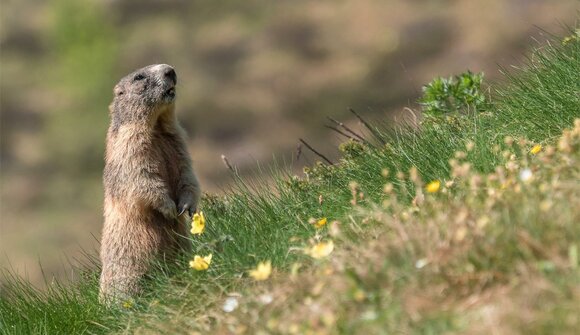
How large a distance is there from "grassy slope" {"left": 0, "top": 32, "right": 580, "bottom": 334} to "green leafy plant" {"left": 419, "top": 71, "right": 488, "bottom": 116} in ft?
1.09

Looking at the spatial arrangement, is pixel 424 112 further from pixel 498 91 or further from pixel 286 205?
pixel 286 205

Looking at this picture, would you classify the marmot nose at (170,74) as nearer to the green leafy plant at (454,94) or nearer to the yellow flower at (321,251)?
the green leafy plant at (454,94)

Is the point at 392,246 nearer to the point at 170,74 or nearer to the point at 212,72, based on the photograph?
the point at 170,74

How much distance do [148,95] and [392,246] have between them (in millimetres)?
3513

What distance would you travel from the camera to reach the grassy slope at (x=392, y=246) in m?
4.44

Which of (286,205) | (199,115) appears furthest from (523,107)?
(199,115)

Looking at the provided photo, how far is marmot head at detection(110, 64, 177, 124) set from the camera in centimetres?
780

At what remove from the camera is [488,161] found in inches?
234

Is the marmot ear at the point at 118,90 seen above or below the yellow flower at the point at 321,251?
above

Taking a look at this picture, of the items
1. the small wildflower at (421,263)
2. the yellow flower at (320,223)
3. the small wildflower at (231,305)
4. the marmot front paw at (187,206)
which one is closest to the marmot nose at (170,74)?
the marmot front paw at (187,206)

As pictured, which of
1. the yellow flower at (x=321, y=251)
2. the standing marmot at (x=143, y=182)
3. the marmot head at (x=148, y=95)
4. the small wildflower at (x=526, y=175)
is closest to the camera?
the small wildflower at (x=526, y=175)

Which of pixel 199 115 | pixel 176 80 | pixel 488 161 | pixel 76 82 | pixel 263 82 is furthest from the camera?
pixel 76 82

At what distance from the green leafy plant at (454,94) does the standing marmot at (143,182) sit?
1.65 m

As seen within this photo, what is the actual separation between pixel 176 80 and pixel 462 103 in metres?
1.96
